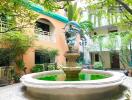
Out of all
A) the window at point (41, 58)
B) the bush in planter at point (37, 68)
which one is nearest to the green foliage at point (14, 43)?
the bush in planter at point (37, 68)

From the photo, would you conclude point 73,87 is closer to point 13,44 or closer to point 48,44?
point 13,44

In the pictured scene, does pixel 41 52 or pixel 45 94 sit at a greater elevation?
pixel 41 52

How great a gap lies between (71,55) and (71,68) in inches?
24.1

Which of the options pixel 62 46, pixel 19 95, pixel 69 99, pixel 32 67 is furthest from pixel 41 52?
pixel 69 99

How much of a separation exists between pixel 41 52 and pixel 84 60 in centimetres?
1103

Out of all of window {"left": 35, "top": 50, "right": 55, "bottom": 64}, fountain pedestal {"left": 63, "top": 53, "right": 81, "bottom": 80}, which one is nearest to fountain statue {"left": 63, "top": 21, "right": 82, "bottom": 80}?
fountain pedestal {"left": 63, "top": 53, "right": 81, "bottom": 80}

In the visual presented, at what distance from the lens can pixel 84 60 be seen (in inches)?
1185

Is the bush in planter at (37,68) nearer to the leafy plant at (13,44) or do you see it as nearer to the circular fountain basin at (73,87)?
the leafy plant at (13,44)

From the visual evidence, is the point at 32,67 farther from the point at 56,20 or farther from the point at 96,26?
the point at 96,26

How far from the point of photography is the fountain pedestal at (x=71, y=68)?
Result: 9344mm

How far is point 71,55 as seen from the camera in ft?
31.4

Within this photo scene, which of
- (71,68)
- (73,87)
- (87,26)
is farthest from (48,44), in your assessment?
(73,87)

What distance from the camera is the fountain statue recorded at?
30.7 ft

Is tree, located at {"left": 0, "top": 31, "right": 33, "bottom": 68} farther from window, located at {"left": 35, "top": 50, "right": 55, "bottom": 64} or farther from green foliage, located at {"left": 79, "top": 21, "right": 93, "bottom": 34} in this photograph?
green foliage, located at {"left": 79, "top": 21, "right": 93, "bottom": 34}
